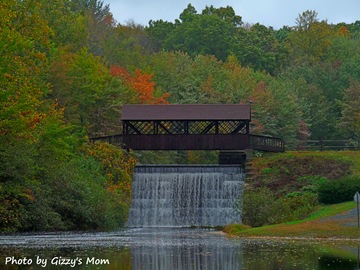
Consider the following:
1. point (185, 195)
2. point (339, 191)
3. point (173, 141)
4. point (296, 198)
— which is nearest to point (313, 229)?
point (339, 191)

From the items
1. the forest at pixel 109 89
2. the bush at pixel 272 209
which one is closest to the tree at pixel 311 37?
the forest at pixel 109 89

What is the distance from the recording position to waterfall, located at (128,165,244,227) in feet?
237

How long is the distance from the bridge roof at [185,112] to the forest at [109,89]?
3457mm

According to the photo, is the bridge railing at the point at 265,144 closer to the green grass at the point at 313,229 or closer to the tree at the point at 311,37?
the green grass at the point at 313,229

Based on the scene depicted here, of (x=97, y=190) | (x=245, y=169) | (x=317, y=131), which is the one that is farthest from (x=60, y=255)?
(x=317, y=131)

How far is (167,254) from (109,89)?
46.4m

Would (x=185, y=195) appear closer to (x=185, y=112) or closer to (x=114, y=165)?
(x=114, y=165)

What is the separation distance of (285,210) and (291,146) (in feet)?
115

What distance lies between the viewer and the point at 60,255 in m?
37.5

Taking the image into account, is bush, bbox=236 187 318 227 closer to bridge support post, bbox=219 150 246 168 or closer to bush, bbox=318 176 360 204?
bush, bbox=318 176 360 204

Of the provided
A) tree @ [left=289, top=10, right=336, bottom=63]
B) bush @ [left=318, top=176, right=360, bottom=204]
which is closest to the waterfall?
bush @ [left=318, top=176, right=360, bottom=204]

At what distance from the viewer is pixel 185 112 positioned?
7956 cm

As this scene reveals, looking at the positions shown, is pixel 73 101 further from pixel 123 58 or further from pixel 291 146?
pixel 123 58

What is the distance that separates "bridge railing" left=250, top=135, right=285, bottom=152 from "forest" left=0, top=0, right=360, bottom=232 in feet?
33.4
